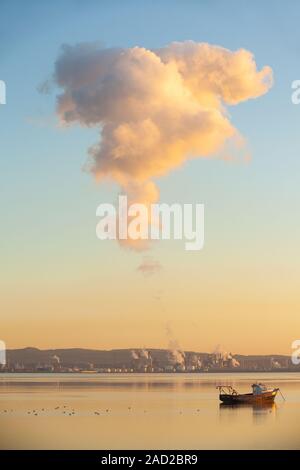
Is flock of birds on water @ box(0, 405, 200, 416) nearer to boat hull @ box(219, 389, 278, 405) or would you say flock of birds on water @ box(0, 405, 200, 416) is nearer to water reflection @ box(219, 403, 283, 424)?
water reflection @ box(219, 403, 283, 424)

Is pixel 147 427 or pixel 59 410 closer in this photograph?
pixel 147 427

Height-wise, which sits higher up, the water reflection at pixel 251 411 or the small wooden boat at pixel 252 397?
the small wooden boat at pixel 252 397

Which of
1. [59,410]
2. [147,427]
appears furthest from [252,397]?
[147,427]

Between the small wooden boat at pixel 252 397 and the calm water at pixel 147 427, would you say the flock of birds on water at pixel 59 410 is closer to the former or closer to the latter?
the calm water at pixel 147 427

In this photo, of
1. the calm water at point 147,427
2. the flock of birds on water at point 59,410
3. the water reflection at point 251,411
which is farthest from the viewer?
the flock of birds on water at point 59,410

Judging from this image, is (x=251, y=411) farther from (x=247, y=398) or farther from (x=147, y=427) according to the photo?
(x=147, y=427)

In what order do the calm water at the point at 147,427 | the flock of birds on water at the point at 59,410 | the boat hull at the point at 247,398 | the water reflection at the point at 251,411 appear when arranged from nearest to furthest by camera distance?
1. the calm water at the point at 147,427
2. the water reflection at the point at 251,411
3. the flock of birds on water at the point at 59,410
4. the boat hull at the point at 247,398

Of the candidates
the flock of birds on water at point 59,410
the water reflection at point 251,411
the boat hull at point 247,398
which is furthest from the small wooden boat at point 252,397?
the flock of birds on water at point 59,410
